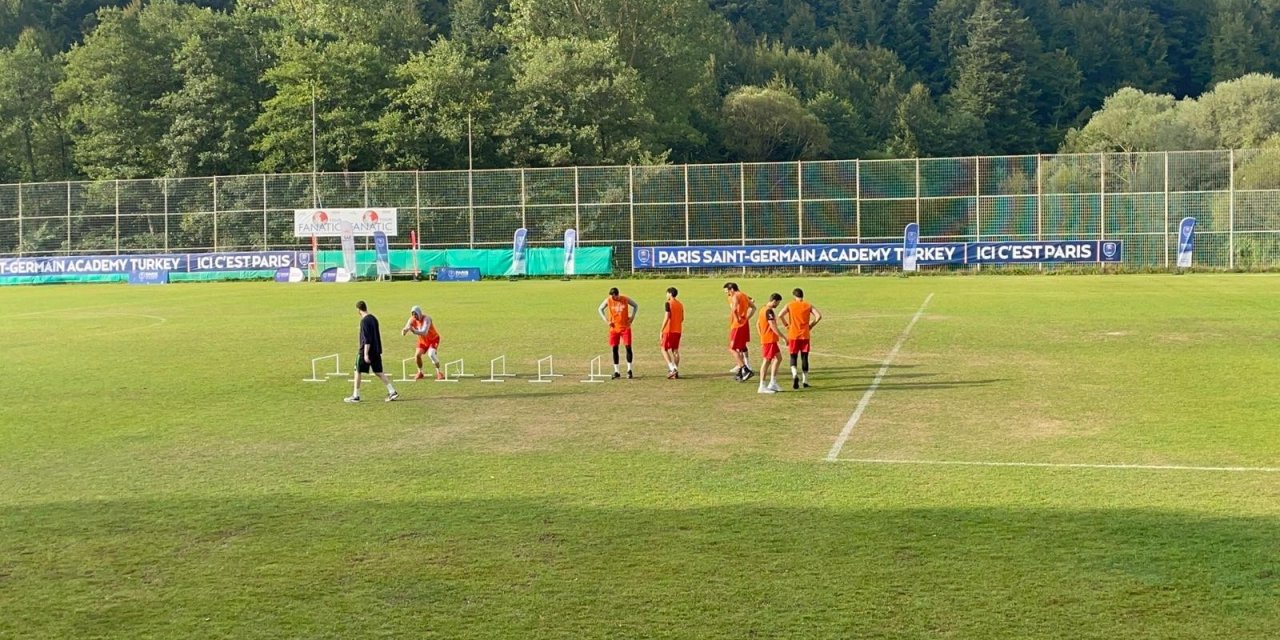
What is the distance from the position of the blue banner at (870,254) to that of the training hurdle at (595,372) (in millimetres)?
33600

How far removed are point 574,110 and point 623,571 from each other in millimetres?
62199

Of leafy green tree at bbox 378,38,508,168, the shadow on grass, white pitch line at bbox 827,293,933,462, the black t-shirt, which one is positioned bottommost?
the shadow on grass

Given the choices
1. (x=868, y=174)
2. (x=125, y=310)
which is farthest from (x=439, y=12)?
(x=125, y=310)

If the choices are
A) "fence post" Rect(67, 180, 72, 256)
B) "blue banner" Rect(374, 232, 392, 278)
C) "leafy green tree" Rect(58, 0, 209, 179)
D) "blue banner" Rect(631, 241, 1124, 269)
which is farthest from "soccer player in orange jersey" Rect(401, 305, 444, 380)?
"leafy green tree" Rect(58, 0, 209, 179)

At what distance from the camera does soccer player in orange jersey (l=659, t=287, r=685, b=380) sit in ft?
67.7

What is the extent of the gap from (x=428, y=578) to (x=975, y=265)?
155 feet

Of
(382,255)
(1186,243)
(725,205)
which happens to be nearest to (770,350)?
(1186,243)

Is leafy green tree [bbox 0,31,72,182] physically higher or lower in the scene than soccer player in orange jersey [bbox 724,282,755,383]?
higher

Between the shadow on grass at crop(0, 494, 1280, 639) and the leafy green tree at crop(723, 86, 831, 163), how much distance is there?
3082 inches

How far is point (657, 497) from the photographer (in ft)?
38.8

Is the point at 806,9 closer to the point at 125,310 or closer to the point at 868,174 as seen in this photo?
the point at 868,174

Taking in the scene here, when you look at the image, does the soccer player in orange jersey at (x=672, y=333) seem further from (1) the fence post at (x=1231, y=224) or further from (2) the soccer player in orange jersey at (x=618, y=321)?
(1) the fence post at (x=1231, y=224)

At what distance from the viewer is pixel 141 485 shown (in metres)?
12.7

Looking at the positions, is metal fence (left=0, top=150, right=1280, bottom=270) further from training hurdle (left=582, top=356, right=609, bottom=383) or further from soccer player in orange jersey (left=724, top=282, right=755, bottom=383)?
soccer player in orange jersey (left=724, top=282, right=755, bottom=383)
